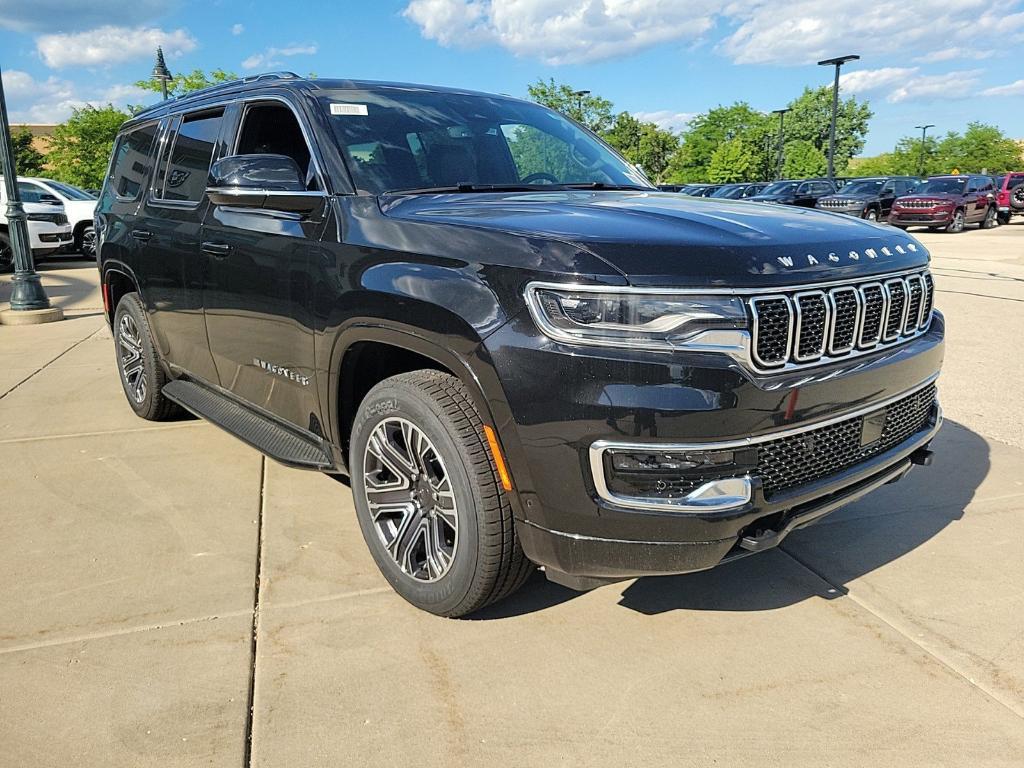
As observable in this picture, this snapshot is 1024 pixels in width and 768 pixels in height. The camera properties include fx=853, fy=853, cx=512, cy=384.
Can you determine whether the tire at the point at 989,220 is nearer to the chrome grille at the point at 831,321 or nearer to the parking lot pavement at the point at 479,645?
the parking lot pavement at the point at 479,645

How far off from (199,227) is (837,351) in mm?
3022

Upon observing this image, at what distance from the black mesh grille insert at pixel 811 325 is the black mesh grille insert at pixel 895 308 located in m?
0.46

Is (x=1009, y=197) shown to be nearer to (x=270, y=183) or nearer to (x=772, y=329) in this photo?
(x=772, y=329)

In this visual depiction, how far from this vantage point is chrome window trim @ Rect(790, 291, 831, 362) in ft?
8.33

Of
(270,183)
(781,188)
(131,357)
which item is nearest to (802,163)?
(781,188)

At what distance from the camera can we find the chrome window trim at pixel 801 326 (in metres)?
2.54

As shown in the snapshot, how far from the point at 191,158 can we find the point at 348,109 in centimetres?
133

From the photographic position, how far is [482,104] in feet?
13.6

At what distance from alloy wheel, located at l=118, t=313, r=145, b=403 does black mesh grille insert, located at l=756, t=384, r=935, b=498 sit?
4208 mm

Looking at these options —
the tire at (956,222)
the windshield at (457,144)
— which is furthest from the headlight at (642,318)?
the tire at (956,222)

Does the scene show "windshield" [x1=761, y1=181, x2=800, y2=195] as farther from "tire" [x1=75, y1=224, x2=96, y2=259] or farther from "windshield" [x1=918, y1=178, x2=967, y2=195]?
"tire" [x1=75, y1=224, x2=96, y2=259]

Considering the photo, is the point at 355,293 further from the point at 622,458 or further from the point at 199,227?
the point at 199,227

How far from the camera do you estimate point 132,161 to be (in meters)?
5.39

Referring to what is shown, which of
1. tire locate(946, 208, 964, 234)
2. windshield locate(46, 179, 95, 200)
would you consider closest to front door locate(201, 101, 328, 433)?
windshield locate(46, 179, 95, 200)
